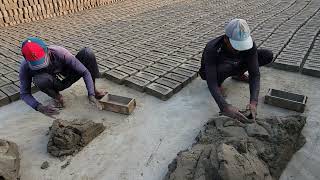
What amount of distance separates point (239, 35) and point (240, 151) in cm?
112

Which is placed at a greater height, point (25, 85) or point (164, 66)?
point (25, 85)

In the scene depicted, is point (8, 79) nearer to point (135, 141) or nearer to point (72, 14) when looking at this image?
point (135, 141)

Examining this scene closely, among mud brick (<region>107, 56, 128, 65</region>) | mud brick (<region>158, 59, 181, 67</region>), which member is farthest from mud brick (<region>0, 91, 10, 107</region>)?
mud brick (<region>158, 59, 181, 67</region>)

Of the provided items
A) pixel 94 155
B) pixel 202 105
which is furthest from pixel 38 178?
pixel 202 105

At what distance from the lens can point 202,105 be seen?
12.0 feet

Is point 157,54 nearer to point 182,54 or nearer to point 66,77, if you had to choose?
point 182,54

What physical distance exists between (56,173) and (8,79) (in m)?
2.15

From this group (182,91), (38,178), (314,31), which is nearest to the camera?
(38,178)

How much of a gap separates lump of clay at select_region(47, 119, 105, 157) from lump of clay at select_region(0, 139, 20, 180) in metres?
0.32

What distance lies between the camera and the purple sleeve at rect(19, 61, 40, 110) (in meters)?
3.15

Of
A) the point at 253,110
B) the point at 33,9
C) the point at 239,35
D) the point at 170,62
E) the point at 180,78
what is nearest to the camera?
the point at 239,35

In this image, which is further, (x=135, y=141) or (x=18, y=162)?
(x=135, y=141)

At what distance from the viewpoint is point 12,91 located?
3.91m

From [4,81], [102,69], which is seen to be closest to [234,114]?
[102,69]
